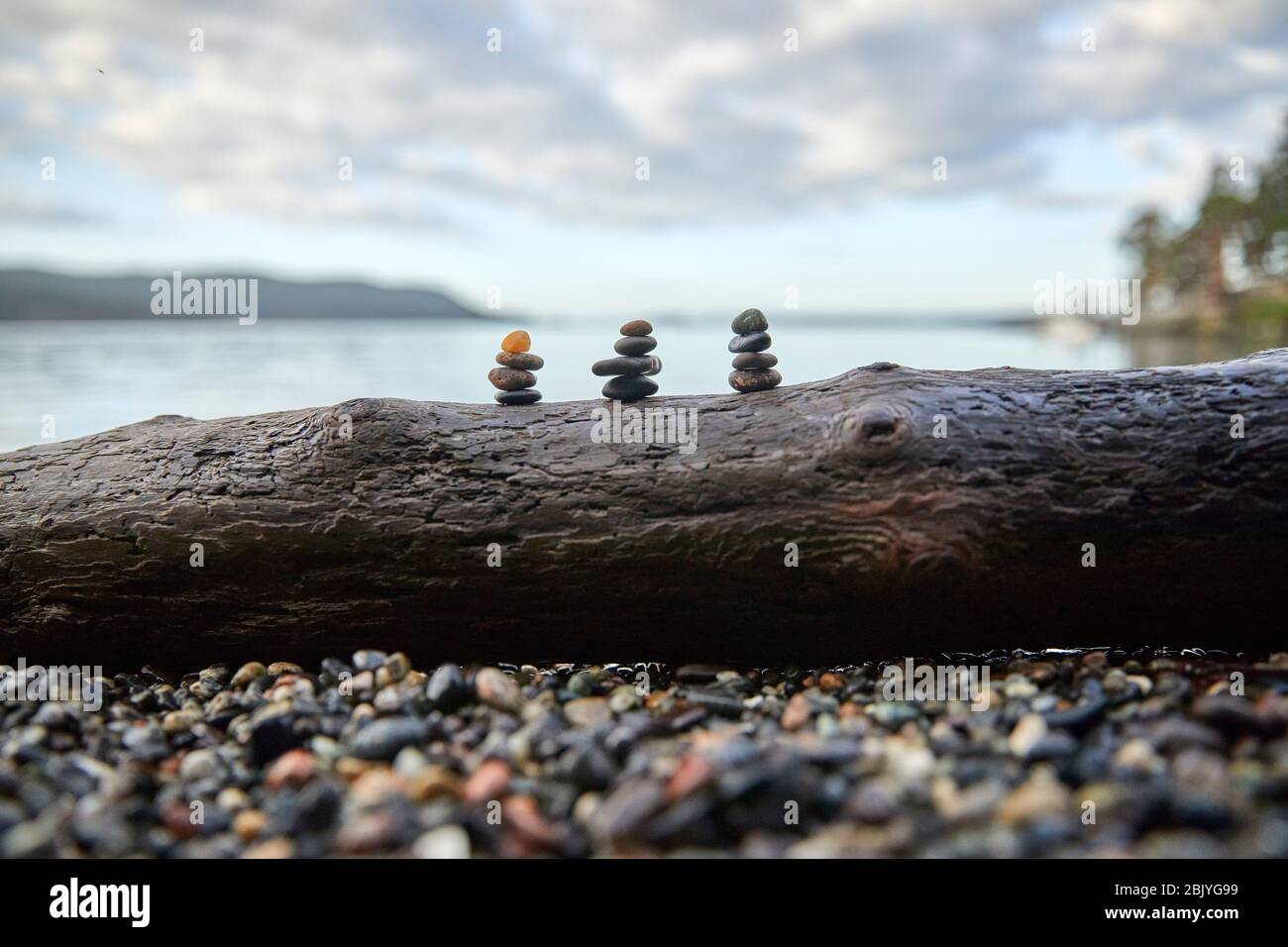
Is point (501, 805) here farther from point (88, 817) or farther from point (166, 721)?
point (166, 721)

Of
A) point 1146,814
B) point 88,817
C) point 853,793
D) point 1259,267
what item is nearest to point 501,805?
point 853,793

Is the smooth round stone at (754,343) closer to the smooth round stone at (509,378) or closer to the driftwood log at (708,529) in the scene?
the driftwood log at (708,529)

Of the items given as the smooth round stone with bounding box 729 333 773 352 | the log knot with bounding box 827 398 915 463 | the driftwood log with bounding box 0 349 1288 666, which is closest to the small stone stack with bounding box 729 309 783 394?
the smooth round stone with bounding box 729 333 773 352

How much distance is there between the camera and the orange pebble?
15.6 ft

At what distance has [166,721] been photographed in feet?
11.8

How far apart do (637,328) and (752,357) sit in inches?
24.7

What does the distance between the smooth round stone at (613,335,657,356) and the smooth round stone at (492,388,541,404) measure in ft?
1.73

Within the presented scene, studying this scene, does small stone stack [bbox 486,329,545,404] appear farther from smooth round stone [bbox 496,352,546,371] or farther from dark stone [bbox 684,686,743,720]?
dark stone [bbox 684,686,743,720]

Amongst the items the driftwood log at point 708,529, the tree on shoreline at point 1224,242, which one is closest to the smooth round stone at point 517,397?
the driftwood log at point 708,529

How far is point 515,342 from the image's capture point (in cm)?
478

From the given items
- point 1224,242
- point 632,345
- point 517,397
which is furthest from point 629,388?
point 1224,242

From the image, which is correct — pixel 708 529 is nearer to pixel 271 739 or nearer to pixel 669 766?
pixel 669 766
